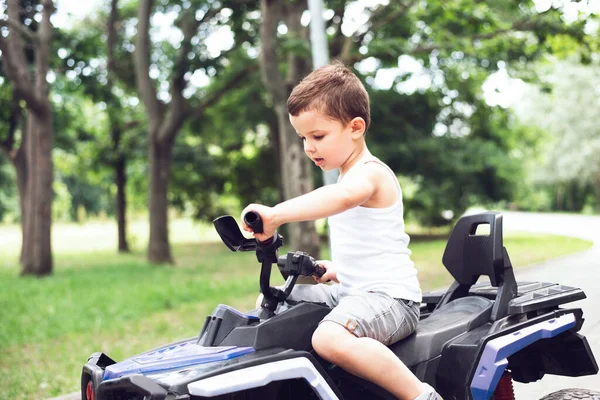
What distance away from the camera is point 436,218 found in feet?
82.7

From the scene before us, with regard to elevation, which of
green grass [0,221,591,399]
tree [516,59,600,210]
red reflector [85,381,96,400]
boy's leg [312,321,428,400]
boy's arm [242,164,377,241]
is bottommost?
green grass [0,221,591,399]

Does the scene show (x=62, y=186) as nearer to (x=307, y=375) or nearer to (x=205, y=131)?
(x=205, y=131)

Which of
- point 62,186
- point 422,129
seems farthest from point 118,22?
point 62,186

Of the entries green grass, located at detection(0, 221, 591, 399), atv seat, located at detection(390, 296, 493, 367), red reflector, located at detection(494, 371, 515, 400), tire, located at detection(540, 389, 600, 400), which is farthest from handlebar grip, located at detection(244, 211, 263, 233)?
green grass, located at detection(0, 221, 591, 399)

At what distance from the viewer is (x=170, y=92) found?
17.4 metres

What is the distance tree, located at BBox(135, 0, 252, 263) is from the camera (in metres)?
16.2

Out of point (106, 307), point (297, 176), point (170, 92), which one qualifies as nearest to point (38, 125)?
A: point (170, 92)

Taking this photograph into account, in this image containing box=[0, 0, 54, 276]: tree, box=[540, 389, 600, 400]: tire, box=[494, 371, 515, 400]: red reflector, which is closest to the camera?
box=[540, 389, 600, 400]: tire

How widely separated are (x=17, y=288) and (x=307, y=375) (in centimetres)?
1164

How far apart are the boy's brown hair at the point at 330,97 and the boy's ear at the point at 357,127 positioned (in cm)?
2

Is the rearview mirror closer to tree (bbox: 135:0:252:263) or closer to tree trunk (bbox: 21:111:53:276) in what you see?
tree trunk (bbox: 21:111:53:276)

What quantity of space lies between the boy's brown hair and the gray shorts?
2.22ft

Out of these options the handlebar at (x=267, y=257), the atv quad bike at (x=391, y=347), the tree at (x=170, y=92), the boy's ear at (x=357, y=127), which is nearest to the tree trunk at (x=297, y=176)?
the tree at (x=170, y=92)

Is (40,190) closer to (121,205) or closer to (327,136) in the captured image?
(121,205)
